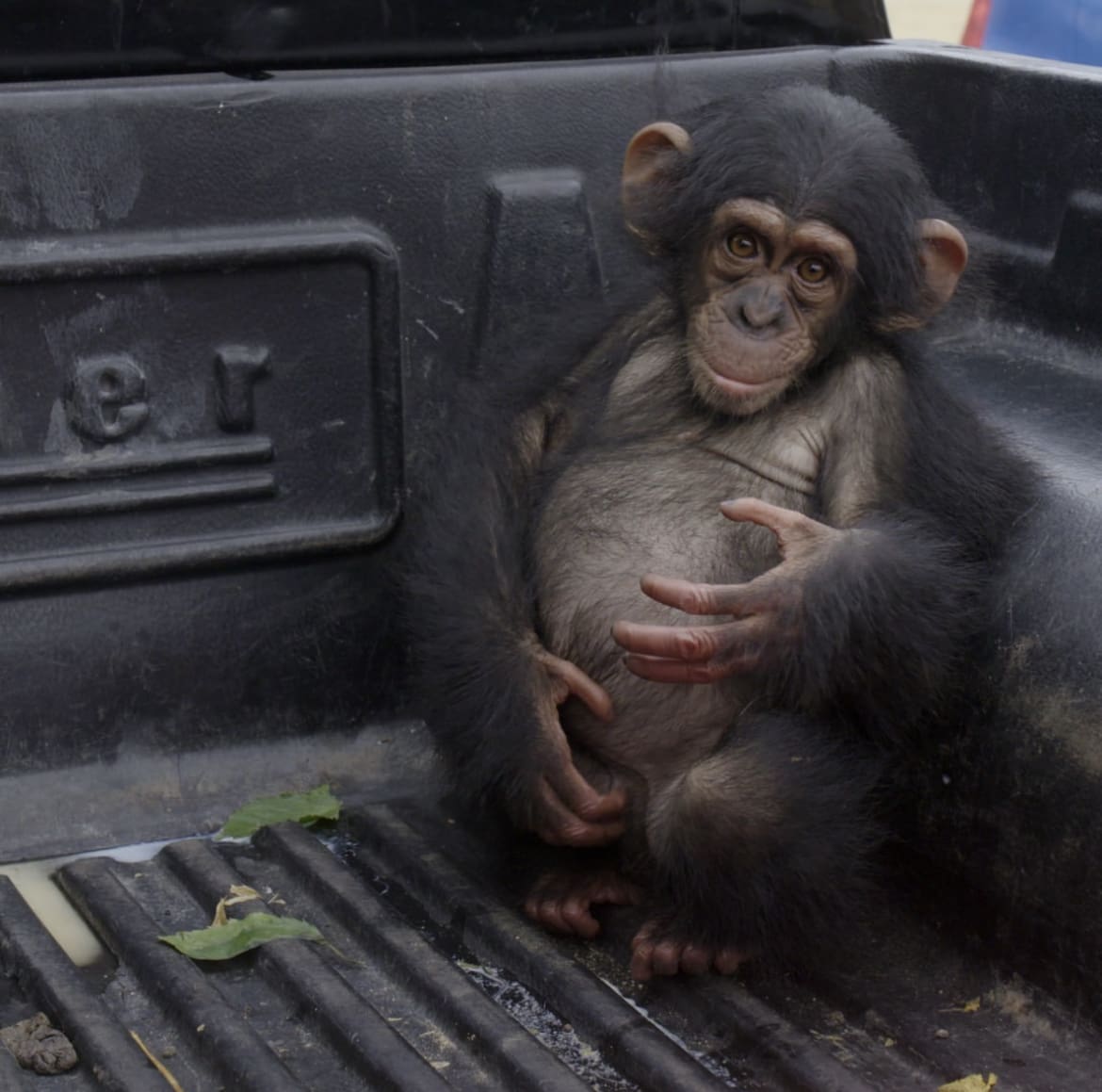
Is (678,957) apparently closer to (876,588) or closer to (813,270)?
(876,588)

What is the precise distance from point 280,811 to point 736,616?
0.83 metres

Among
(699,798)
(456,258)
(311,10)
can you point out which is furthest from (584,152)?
(699,798)

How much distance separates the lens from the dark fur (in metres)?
2.55

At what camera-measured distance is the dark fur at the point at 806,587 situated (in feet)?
8.38

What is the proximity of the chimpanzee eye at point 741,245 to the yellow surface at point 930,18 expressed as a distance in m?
8.87

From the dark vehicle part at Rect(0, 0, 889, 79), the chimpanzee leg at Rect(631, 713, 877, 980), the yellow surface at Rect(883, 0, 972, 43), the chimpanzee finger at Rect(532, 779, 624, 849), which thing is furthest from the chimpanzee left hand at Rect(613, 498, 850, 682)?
the yellow surface at Rect(883, 0, 972, 43)

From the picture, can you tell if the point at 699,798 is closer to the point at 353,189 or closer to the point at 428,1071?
the point at 428,1071

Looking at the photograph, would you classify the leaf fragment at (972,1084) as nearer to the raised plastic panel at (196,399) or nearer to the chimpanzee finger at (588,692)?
the chimpanzee finger at (588,692)

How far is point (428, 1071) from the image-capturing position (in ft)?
7.42

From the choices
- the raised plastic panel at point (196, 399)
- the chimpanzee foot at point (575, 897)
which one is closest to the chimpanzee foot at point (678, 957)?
the chimpanzee foot at point (575, 897)

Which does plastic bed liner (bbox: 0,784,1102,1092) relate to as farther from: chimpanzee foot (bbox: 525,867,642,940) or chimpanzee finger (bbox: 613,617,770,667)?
chimpanzee finger (bbox: 613,617,770,667)

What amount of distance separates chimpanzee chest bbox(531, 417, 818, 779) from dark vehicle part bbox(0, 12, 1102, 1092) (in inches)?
11.6

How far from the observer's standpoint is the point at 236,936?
8.38 feet

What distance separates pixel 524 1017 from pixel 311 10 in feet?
5.01
